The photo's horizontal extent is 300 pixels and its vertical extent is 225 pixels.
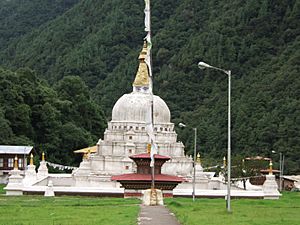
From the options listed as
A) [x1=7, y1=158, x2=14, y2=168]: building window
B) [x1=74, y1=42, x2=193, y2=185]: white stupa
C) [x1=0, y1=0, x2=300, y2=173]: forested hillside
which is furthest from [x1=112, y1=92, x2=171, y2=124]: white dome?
[x1=0, y1=0, x2=300, y2=173]: forested hillside

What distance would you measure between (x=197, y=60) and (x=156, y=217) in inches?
4483

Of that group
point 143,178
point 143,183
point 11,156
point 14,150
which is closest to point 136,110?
point 14,150

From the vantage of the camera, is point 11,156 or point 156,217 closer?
point 156,217

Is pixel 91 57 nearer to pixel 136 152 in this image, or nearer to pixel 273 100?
pixel 273 100

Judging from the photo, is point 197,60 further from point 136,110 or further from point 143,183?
point 143,183

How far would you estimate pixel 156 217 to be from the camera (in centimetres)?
3036

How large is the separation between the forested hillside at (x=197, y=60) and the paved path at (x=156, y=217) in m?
50.5

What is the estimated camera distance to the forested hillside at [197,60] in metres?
110

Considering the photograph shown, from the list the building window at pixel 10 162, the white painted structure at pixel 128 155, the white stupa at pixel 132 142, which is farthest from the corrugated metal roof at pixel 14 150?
the white stupa at pixel 132 142

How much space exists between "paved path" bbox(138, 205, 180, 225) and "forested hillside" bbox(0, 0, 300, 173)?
5049 centimetres

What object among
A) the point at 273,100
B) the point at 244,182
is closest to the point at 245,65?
the point at 273,100

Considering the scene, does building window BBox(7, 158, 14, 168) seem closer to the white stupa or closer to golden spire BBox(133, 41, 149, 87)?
the white stupa

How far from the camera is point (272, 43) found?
150 metres

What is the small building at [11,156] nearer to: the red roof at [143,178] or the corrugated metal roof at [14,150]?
Result: the corrugated metal roof at [14,150]
